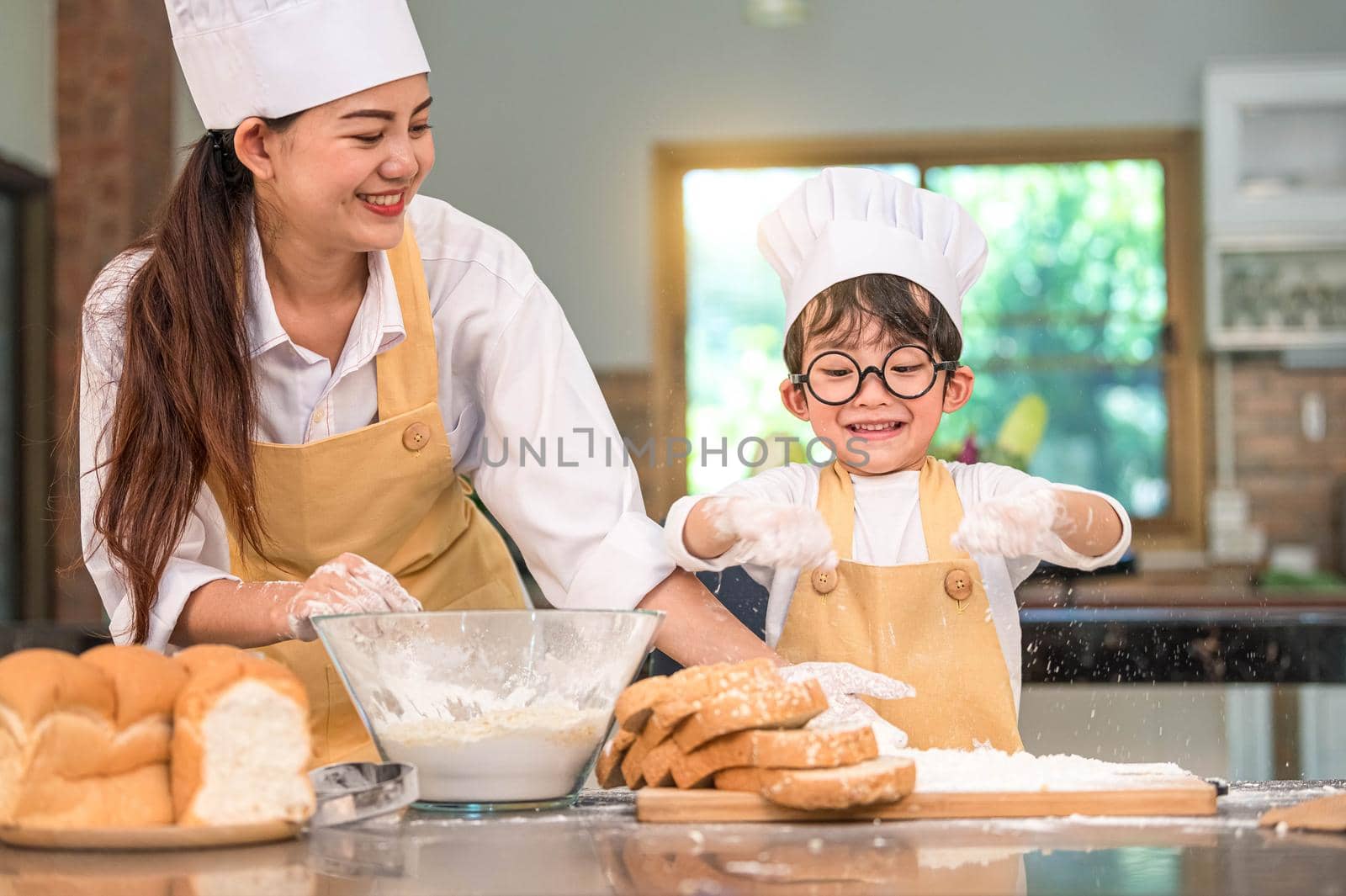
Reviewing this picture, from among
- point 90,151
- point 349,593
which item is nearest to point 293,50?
point 349,593

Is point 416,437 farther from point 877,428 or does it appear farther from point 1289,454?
point 1289,454

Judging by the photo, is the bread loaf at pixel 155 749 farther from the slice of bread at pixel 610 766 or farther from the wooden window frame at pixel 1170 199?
the wooden window frame at pixel 1170 199

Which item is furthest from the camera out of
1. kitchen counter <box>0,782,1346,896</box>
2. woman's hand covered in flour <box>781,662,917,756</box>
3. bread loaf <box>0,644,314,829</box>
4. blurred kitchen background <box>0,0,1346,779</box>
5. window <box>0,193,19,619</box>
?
window <box>0,193,19,619</box>

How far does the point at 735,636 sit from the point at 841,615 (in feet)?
0.57

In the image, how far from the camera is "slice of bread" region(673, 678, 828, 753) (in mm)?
958

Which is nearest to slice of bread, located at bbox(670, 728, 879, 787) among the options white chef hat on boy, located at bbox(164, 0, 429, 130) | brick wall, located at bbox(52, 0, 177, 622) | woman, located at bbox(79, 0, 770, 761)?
woman, located at bbox(79, 0, 770, 761)

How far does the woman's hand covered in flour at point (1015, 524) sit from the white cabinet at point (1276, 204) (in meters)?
3.86

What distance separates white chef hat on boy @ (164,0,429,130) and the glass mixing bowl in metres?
0.61

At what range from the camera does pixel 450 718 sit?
1000mm

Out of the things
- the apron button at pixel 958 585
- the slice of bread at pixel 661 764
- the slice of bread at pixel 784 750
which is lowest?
the slice of bread at pixel 661 764

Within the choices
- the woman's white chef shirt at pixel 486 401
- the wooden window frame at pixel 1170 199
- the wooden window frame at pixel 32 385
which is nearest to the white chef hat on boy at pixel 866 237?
the woman's white chef shirt at pixel 486 401

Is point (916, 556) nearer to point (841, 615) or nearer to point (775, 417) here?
point (841, 615)

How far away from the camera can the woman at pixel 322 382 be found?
139cm

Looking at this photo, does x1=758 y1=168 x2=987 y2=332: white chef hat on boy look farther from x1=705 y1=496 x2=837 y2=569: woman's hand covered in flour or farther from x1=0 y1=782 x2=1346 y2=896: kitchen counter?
x1=0 y1=782 x2=1346 y2=896: kitchen counter
